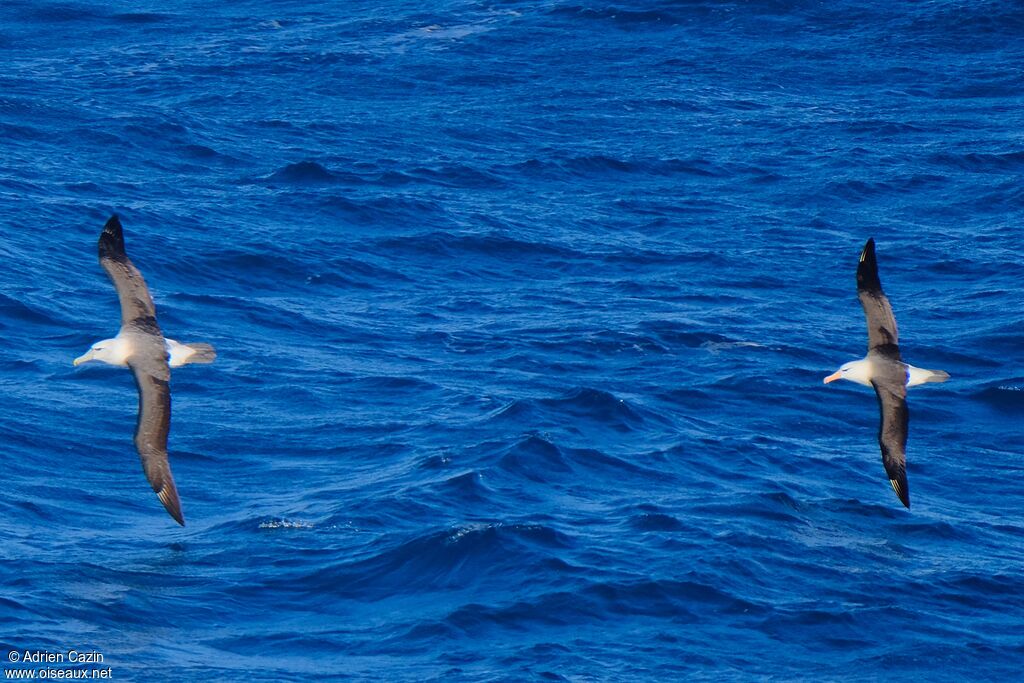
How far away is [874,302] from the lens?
24.2 metres

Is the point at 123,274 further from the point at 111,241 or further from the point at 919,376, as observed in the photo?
the point at 919,376

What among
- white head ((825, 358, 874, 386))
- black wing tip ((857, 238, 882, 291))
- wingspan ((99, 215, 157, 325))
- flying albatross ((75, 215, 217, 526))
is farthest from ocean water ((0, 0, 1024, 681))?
black wing tip ((857, 238, 882, 291))

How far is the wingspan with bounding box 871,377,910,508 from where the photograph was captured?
2388cm

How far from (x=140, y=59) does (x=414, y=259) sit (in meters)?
14.6

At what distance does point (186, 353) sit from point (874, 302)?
8.78m

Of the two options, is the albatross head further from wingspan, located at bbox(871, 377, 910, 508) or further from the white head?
wingspan, located at bbox(871, 377, 910, 508)

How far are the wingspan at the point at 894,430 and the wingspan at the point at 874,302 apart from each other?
59 centimetres

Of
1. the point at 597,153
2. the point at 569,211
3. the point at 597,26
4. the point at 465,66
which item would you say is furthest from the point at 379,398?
the point at 597,26

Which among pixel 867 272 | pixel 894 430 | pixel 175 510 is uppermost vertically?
pixel 867 272

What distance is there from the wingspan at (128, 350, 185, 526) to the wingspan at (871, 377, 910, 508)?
8.91 metres

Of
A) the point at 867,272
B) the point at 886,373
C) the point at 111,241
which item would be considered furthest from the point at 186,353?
the point at 886,373

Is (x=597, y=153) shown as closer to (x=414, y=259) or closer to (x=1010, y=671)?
(x=414, y=259)

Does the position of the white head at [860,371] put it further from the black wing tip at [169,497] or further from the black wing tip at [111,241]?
the black wing tip at [111,241]

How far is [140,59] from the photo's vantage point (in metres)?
47.6
